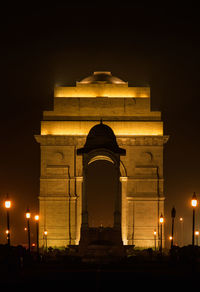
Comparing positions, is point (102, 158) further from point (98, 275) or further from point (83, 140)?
point (98, 275)

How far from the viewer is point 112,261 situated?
180ft

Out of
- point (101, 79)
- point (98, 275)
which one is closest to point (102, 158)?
point (101, 79)

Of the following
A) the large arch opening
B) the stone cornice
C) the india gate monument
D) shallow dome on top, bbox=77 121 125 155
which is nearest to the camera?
shallow dome on top, bbox=77 121 125 155

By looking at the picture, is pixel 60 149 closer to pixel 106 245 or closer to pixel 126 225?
pixel 126 225

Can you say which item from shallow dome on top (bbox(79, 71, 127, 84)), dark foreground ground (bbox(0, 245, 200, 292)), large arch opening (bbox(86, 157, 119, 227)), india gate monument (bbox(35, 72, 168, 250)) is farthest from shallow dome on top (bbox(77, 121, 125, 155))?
large arch opening (bbox(86, 157, 119, 227))

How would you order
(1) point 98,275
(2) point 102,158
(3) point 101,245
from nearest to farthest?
(1) point 98,275 < (3) point 101,245 < (2) point 102,158

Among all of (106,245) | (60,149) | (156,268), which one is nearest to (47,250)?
(60,149)

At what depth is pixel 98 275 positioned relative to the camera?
4147cm

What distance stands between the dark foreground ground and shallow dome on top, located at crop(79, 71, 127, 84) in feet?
88.8

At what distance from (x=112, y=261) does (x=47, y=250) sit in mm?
20706

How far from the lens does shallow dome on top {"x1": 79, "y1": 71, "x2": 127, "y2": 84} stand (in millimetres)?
80125

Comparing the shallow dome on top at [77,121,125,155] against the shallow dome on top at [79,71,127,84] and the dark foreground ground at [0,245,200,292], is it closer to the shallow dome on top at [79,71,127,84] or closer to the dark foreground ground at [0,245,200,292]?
the dark foreground ground at [0,245,200,292]

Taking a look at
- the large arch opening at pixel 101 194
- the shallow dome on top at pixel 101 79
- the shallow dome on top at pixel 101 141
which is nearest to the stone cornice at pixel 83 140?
the shallow dome on top at pixel 101 79

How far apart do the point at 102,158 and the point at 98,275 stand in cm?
3704
